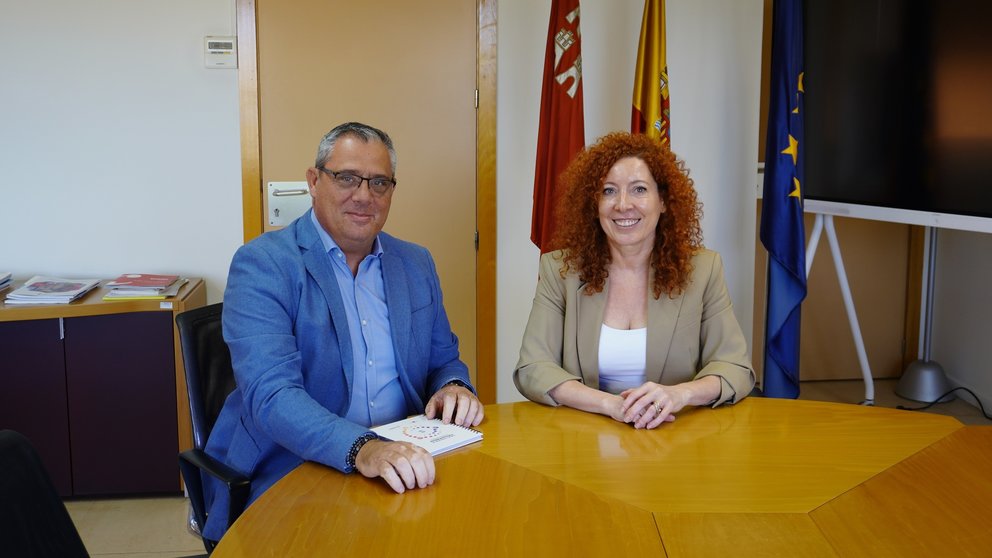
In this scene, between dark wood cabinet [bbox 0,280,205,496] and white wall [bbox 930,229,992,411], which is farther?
white wall [bbox 930,229,992,411]

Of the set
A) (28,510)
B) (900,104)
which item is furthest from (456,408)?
(900,104)

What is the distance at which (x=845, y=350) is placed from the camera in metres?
4.82

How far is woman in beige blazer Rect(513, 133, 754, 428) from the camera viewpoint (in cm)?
231

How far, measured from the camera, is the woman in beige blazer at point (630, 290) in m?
2.31

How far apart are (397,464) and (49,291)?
234 cm

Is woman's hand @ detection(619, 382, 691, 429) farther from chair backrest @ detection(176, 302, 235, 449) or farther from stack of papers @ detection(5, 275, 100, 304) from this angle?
stack of papers @ detection(5, 275, 100, 304)

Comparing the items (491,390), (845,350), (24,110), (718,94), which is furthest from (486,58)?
(845,350)

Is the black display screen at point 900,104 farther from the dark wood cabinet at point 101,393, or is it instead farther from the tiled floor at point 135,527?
the tiled floor at point 135,527

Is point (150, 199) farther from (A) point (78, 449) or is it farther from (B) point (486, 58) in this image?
(B) point (486, 58)

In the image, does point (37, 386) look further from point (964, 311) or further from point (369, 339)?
point (964, 311)

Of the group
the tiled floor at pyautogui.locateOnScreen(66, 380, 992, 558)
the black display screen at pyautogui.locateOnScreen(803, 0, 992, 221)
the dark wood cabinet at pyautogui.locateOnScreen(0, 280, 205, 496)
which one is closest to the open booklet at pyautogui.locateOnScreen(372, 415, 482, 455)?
the tiled floor at pyautogui.locateOnScreen(66, 380, 992, 558)

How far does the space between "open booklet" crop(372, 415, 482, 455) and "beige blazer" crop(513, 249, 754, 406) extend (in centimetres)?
40

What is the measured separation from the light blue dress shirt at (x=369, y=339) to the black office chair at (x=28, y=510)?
82 centimetres

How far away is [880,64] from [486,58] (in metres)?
1.65
